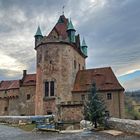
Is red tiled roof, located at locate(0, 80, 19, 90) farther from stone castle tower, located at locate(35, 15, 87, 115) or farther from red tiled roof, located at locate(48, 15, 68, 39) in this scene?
red tiled roof, located at locate(48, 15, 68, 39)

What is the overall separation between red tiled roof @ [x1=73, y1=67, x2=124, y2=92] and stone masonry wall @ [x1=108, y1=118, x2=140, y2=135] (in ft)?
52.8

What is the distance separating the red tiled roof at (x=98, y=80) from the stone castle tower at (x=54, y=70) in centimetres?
133

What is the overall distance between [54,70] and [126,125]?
21648 millimetres

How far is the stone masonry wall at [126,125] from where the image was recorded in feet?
59.6

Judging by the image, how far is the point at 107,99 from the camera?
37.9 meters

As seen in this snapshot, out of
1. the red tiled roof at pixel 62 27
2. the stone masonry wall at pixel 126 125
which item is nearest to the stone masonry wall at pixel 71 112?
the stone masonry wall at pixel 126 125

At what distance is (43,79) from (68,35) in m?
8.95

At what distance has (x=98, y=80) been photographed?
133 feet

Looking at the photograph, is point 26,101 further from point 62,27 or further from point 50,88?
point 62,27

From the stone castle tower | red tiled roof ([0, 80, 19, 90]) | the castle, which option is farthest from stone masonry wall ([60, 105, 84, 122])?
red tiled roof ([0, 80, 19, 90])

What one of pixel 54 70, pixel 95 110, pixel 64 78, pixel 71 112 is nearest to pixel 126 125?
pixel 95 110

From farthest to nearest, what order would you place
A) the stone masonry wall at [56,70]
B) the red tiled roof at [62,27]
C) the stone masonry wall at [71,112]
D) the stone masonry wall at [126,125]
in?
the red tiled roof at [62,27] → the stone masonry wall at [56,70] → the stone masonry wall at [71,112] → the stone masonry wall at [126,125]

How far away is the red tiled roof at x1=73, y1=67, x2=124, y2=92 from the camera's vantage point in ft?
126

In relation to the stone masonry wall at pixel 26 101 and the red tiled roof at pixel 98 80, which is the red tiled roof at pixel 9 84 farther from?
the red tiled roof at pixel 98 80
